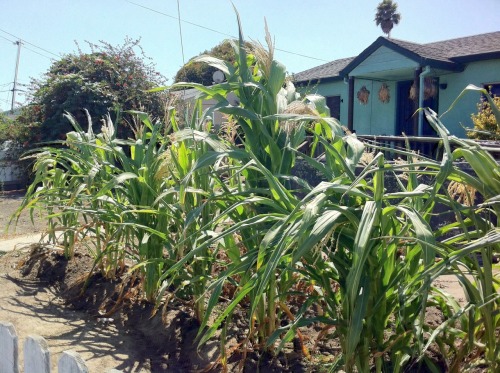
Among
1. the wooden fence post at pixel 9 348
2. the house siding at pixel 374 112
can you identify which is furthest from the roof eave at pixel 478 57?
the wooden fence post at pixel 9 348

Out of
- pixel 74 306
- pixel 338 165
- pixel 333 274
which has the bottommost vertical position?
pixel 74 306

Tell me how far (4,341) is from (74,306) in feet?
6.46

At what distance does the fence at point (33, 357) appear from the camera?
1.92m

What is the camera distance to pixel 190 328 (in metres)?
3.50

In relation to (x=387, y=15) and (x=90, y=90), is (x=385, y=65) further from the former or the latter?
(x=387, y=15)

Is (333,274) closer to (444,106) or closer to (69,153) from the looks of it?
(69,153)

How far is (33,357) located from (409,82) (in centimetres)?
1464

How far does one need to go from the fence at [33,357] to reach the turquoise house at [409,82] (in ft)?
33.8

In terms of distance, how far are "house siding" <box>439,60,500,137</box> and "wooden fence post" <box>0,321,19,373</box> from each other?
11610 mm

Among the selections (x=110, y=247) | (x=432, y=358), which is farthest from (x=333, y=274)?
(x=110, y=247)

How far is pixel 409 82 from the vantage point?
50.3 feet

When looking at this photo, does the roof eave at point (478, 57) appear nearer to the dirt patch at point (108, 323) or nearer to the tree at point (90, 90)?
the tree at point (90, 90)

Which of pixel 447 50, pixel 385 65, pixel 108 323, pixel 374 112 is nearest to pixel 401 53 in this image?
pixel 385 65

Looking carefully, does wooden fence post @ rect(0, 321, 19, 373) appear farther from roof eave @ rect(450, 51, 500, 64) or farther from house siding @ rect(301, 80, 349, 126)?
house siding @ rect(301, 80, 349, 126)
